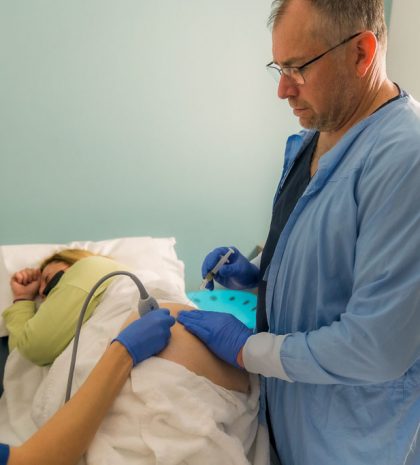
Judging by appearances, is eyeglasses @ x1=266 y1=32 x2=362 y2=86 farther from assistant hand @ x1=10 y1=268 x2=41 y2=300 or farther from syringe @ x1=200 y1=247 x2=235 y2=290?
assistant hand @ x1=10 y1=268 x2=41 y2=300

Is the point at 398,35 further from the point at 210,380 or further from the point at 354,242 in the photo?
the point at 210,380

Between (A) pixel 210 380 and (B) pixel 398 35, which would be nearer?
(A) pixel 210 380

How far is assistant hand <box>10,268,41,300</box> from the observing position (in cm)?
154

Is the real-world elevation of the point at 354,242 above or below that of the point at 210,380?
above

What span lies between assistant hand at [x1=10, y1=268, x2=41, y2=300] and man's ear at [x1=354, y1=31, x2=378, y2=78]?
128 cm

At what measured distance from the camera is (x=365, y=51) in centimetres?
85

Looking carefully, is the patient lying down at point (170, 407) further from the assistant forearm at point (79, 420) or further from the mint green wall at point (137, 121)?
the mint green wall at point (137, 121)

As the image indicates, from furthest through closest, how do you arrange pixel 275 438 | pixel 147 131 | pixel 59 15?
pixel 147 131
pixel 59 15
pixel 275 438

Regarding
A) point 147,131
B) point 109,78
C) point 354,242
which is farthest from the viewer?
point 147,131

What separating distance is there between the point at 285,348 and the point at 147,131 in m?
1.22

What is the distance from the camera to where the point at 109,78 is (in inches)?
67.1

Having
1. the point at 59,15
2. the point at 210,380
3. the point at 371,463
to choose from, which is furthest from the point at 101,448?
the point at 59,15

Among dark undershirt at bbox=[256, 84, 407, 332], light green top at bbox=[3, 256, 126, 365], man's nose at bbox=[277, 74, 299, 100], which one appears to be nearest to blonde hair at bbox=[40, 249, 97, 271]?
light green top at bbox=[3, 256, 126, 365]

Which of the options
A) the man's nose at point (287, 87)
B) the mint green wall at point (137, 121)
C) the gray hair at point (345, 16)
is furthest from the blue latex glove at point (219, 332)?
the mint green wall at point (137, 121)
